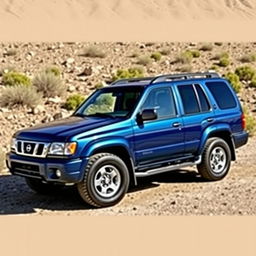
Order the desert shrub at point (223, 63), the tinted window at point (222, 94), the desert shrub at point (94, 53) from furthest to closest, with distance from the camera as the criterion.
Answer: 1. the desert shrub at point (94, 53)
2. the desert shrub at point (223, 63)
3. the tinted window at point (222, 94)

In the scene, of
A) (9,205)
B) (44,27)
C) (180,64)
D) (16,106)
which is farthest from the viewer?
(44,27)

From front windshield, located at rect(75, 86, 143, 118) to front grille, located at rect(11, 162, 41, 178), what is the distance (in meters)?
1.51

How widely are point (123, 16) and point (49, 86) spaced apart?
133ft

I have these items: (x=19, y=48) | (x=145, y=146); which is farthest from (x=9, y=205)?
(x=19, y=48)

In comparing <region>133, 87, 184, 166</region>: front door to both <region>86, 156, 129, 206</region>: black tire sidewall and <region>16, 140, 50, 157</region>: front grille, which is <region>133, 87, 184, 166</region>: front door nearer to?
<region>86, 156, 129, 206</region>: black tire sidewall

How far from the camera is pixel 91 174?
29.4 feet

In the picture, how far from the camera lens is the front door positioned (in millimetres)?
9633

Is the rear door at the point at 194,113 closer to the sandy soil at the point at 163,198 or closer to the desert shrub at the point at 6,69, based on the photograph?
the sandy soil at the point at 163,198

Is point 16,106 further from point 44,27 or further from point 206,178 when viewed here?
point 44,27

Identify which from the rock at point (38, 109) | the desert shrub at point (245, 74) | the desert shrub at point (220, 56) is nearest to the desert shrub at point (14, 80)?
the rock at point (38, 109)

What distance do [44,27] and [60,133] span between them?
4763 centimetres

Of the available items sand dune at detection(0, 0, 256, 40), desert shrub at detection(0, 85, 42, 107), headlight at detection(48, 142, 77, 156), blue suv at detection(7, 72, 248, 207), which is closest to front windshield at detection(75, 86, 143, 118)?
blue suv at detection(7, 72, 248, 207)

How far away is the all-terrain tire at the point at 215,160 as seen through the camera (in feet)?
35.4

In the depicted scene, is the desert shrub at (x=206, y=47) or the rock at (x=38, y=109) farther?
the desert shrub at (x=206, y=47)
